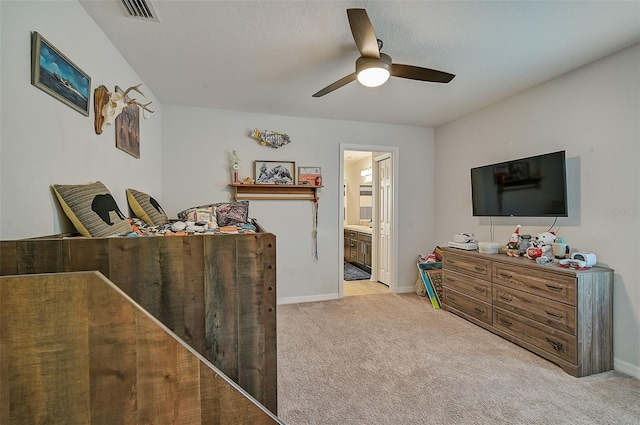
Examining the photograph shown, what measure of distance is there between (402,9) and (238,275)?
5.90 feet

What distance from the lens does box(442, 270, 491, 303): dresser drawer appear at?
2.97 m

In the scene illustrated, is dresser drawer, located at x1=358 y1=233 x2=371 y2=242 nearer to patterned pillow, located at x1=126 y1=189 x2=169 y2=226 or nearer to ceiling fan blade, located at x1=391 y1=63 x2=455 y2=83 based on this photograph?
ceiling fan blade, located at x1=391 y1=63 x2=455 y2=83

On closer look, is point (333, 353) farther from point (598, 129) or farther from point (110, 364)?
point (598, 129)

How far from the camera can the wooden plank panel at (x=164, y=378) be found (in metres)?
0.81

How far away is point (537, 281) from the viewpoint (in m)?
2.43

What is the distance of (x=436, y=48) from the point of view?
221cm

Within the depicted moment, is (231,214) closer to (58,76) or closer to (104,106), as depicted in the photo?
(104,106)

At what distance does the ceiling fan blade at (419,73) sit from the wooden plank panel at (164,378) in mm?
2093

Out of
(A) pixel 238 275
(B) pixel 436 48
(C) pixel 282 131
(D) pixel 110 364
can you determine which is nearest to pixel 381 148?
(C) pixel 282 131

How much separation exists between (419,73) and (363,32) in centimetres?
65

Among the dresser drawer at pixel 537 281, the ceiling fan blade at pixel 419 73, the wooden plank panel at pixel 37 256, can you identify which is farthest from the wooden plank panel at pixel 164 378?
the dresser drawer at pixel 537 281

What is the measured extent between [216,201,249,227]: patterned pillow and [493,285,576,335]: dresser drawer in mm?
2573

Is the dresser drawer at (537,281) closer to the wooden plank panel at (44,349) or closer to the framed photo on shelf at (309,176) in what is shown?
the framed photo on shelf at (309,176)

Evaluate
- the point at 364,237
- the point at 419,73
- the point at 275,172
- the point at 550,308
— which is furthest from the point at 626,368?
the point at 364,237
